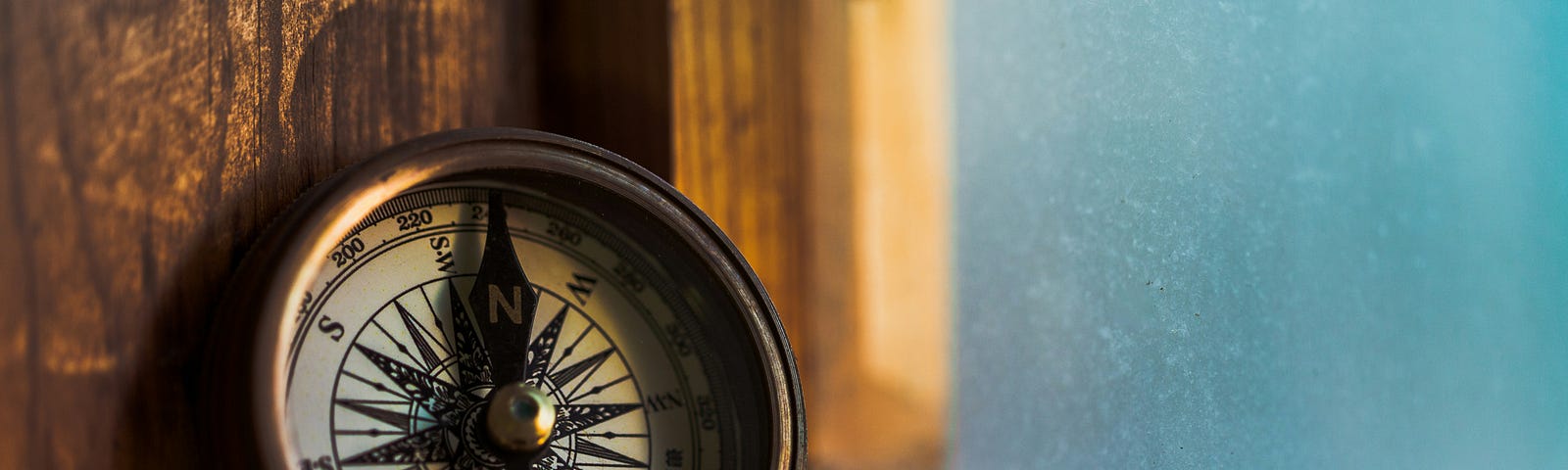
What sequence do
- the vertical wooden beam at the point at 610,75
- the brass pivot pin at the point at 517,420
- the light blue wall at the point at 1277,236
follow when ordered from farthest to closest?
the vertical wooden beam at the point at 610,75, the light blue wall at the point at 1277,236, the brass pivot pin at the point at 517,420

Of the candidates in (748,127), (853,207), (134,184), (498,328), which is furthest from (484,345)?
(853,207)

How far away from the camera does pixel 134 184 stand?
690 mm

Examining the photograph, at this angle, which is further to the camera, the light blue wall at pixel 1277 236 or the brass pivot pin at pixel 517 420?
the light blue wall at pixel 1277 236

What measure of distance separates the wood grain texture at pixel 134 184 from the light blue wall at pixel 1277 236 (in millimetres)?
649

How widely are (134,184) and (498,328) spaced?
236 millimetres

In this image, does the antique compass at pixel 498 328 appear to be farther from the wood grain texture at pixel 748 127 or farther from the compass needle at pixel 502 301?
the wood grain texture at pixel 748 127

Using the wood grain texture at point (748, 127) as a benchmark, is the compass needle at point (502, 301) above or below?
below

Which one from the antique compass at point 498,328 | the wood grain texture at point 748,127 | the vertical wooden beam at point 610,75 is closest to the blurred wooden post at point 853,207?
the wood grain texture at point 748,127

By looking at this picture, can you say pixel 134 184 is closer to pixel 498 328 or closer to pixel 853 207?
pixel 498 328

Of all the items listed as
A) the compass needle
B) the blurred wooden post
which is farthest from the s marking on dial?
Result: the blurred wooden post

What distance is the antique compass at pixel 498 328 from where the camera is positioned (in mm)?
692

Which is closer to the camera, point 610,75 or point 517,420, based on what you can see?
point 517,420

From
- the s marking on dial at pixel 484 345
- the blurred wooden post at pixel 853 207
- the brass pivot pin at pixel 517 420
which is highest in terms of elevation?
the blurred wooden post at pixel 853 207

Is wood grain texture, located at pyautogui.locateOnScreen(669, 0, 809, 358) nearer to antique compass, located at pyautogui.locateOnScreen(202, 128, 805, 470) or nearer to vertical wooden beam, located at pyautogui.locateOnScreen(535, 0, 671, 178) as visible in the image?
vertical wooden beam, located at pyautogui.locateOnScreen(535, 0, 671, 178)
